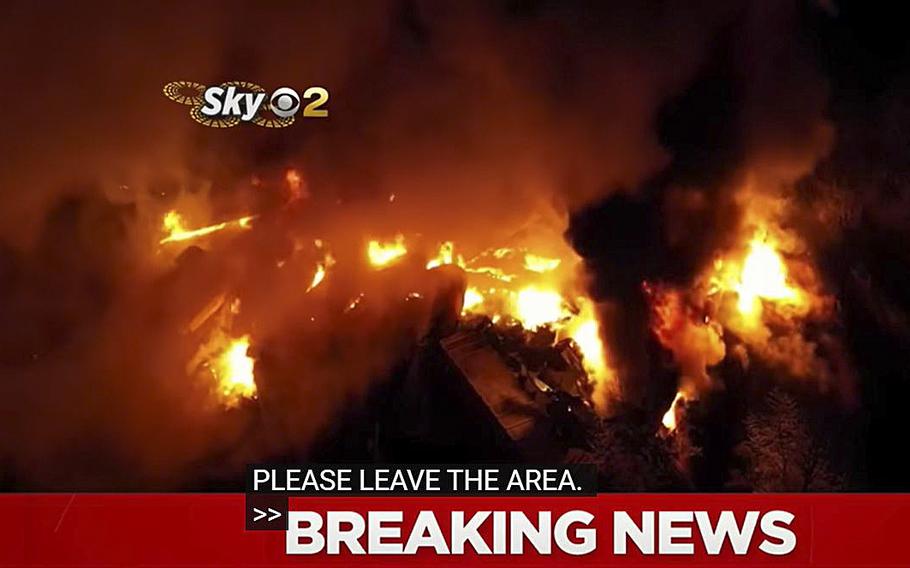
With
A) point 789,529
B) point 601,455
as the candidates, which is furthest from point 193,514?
point 789,529

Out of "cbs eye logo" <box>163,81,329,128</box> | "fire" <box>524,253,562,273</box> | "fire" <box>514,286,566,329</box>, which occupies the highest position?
"cbs eye logo" <box>163,81,329,128</box>

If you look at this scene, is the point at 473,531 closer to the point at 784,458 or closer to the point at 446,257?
the point at 446,257

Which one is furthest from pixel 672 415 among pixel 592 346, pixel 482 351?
pixel 482 351

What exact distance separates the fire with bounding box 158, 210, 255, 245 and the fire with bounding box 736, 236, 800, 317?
54.8 inches

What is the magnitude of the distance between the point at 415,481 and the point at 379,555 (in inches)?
8.9

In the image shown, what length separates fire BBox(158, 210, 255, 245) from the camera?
214cm

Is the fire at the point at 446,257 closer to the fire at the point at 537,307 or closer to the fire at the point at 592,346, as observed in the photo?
the fire at the point at 537,307

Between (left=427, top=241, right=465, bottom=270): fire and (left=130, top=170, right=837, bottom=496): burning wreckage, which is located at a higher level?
(left=427, top=241, right=465, bottom=270): fire

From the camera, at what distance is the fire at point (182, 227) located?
2145 mm

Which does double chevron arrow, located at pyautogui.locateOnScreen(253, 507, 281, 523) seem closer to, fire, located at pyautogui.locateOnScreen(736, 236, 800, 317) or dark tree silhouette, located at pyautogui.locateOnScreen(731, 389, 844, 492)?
dark tree silhouette, located at pyautogui.locateOnScreen(731, 389, 844, 492)

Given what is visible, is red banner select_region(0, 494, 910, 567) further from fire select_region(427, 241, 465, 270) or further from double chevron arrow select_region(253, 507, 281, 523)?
fire select_region(427, 241, 465, 270)

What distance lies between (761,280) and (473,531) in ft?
3.51
